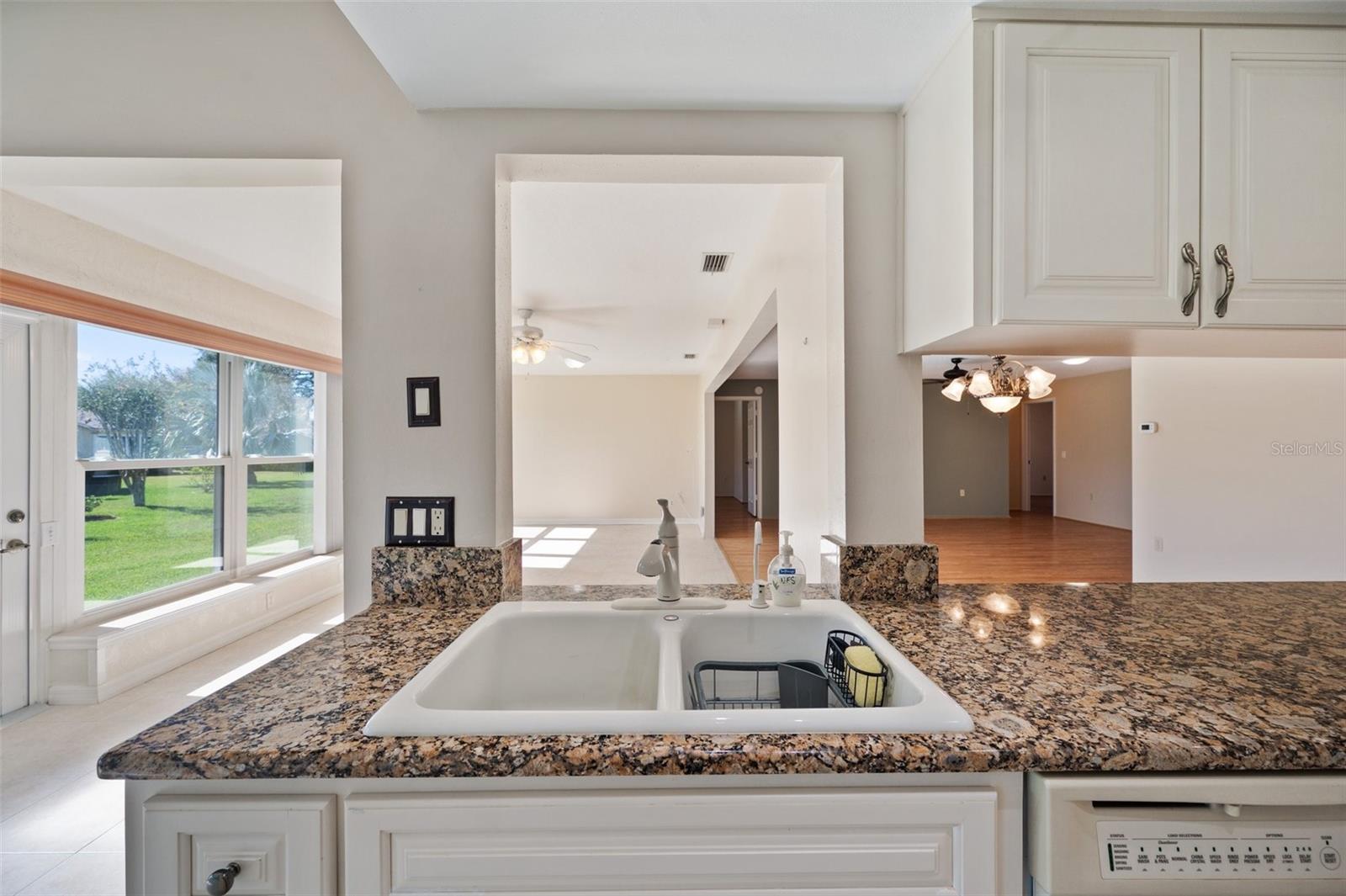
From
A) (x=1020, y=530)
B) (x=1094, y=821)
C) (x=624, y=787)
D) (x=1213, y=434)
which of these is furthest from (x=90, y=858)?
(x=1020, y=530)

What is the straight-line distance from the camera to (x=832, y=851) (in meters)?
0.71

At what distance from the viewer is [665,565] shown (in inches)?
51.4

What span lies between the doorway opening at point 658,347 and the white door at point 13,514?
2.32m

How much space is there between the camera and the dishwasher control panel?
2.29 ft

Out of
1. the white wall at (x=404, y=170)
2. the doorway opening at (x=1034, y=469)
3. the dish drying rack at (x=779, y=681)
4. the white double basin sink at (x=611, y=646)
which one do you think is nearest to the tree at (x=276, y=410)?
the white wall at (x=404, y=170)

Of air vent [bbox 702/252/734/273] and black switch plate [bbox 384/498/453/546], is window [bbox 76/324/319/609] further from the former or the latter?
air vent [bbox 702/252/734/273]

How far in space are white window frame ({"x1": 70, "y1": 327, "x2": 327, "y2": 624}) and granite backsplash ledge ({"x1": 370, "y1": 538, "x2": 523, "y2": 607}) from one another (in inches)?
111

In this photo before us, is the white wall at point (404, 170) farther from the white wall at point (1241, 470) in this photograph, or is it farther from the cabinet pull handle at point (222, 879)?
the white wall at point (1241, 470)

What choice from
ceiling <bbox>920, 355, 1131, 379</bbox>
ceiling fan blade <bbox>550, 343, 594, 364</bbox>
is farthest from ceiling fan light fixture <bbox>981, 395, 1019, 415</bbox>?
→ ceiling fan blade <bbox>550, 343, 594, 364</bbox>

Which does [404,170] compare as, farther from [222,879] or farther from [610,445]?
[610,445]

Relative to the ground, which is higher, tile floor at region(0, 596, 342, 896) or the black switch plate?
the black switch plate

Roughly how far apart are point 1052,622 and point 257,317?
16.0ft

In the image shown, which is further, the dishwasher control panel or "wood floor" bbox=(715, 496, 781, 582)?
"wood floor" bbox=(715, 496, 781, 582)

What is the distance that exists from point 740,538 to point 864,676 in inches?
246
